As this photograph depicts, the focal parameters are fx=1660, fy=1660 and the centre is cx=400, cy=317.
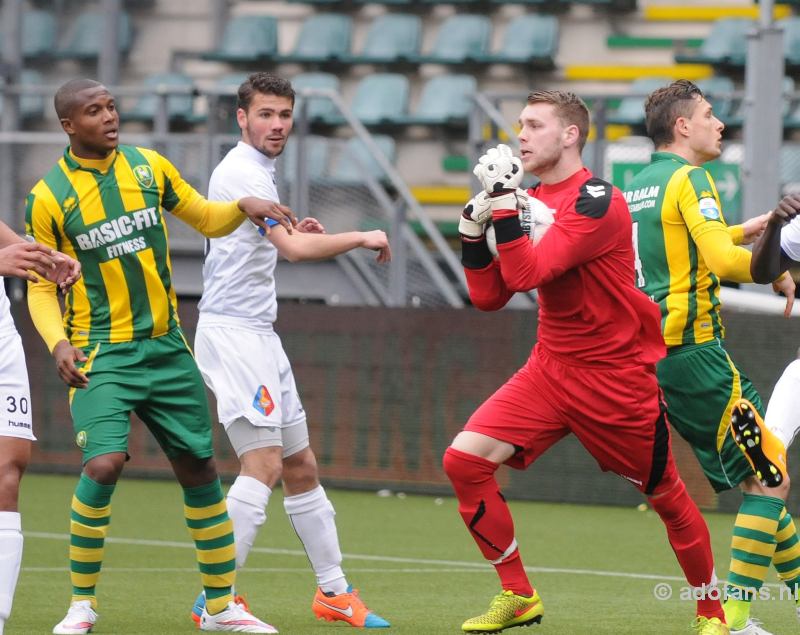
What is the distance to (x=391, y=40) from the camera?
62.3 ft

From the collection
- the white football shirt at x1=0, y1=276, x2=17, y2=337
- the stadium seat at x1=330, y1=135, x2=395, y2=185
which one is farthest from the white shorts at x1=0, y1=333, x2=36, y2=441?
the stadium seat at x1=330, y1=135, x2=395, y2=185

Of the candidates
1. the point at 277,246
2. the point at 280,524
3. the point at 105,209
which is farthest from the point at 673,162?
the point at 280,524

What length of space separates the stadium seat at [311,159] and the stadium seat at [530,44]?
4.36 m

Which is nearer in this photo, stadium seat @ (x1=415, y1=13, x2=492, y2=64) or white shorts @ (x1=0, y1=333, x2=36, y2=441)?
white shorts @ (x1=0, y1=333, x2=36, y2=441)

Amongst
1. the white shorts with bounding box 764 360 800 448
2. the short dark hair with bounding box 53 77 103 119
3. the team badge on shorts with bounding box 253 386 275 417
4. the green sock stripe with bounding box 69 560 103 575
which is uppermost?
the short dark hair with bounding box 53 77 103 119

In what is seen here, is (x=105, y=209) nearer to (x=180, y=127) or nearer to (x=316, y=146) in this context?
(x=316, y=146)

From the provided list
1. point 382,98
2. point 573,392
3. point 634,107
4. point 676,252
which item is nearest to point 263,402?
point 573,392

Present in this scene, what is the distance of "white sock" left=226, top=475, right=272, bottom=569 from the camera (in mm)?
7250

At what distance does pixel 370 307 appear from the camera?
43.5ft

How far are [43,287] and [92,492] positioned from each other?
2.81 feet

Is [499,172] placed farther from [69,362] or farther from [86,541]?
[86,541]

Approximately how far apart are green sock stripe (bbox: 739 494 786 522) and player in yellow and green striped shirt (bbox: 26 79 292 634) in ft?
6.76

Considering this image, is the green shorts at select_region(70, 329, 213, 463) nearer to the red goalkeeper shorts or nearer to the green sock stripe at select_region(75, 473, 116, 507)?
the green sock stripe at select_region(75, 473, 116, 507)

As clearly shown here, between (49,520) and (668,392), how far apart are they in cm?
568
